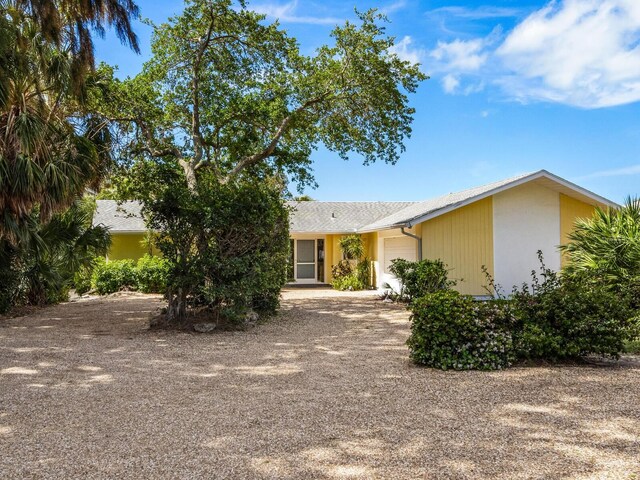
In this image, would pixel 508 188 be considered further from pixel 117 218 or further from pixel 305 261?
pixel 117 218

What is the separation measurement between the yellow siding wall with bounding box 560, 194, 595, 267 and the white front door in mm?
11037

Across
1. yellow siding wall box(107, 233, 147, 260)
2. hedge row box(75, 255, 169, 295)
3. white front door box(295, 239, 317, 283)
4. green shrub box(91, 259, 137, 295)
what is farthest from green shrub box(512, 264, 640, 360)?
yellow siding wall box(107, 233, 147, 260)

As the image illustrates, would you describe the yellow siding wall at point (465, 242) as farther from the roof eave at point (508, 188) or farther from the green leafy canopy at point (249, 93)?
the green leafy canopy at point (249, 93)

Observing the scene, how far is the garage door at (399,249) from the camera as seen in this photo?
54.5 feet

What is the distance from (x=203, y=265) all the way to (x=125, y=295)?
385 inches

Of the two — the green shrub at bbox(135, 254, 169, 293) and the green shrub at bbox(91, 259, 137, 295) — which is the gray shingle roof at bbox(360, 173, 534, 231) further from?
the green shrub at bbox(91, 259, 137, 295)

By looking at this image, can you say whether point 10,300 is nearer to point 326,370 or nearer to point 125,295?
point 125,295

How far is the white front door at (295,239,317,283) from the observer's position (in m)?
23.4

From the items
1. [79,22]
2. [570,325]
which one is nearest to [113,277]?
[79,22]

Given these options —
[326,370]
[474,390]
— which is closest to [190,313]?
[326,370]

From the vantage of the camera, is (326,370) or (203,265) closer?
(326,370)

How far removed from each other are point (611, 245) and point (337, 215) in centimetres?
1554

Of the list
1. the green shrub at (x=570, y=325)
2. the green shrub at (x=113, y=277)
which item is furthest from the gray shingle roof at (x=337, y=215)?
the green shrub at (x=570, y=325)

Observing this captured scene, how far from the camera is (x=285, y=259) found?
11969mm
